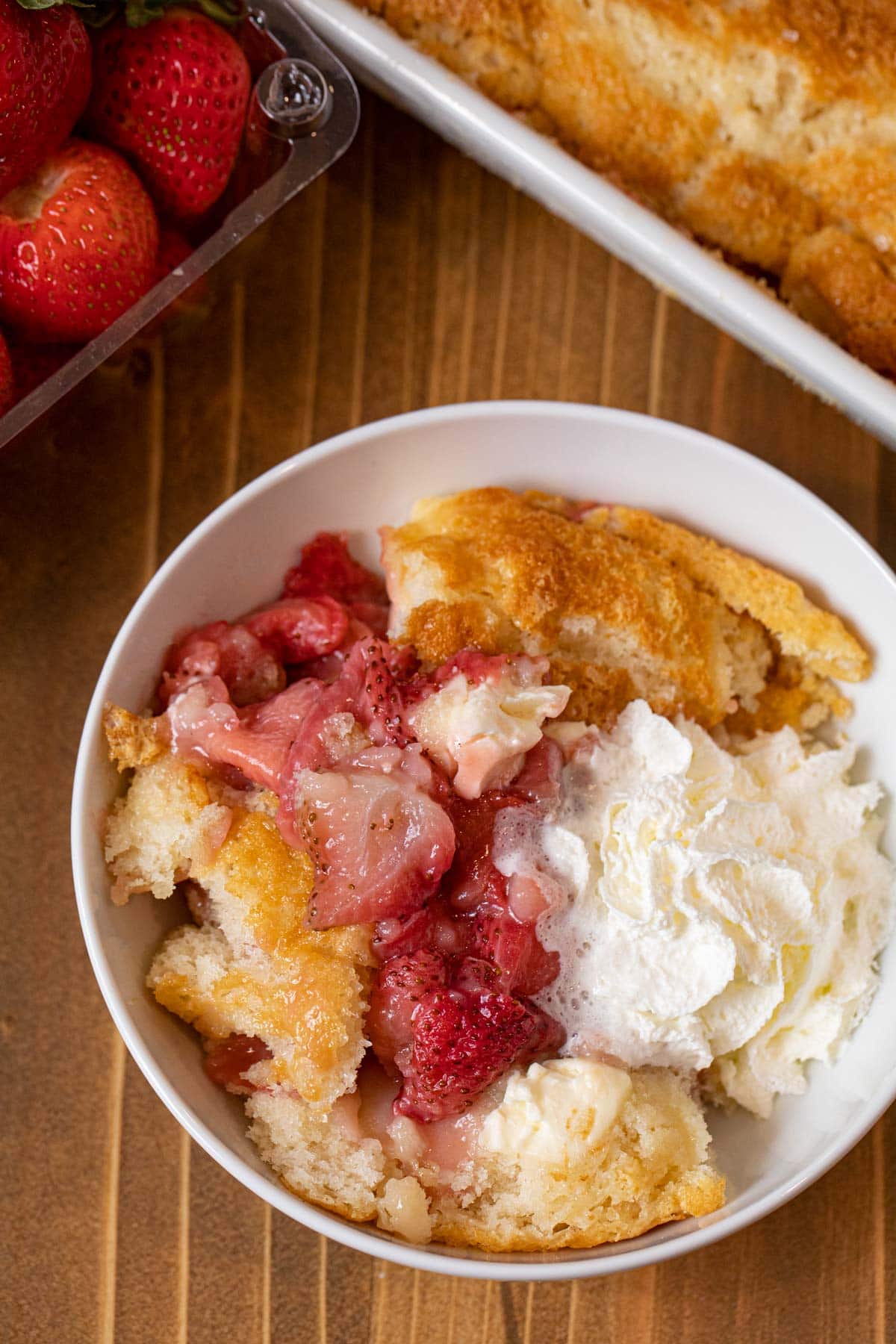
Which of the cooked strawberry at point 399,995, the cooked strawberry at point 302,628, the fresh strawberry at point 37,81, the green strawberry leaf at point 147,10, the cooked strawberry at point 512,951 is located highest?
the green strawberry leaf at point 147,10

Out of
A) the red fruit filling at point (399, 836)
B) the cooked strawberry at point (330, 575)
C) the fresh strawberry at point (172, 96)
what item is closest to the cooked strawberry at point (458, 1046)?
the red fruit filling at point (399, 836)

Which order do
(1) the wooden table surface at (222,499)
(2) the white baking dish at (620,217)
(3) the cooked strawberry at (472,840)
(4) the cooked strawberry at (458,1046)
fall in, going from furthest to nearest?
(1) the wooden table surface at (222,499), (2) the white baking dish at (620,217), (3) the cooked strawberry at (472,840), (4) the cooked strawberry at (458,1046)

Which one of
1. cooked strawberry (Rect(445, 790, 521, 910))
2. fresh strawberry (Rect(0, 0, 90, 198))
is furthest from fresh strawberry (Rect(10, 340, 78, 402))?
cooked strawberry (Rect(445, 790, 521, 910))

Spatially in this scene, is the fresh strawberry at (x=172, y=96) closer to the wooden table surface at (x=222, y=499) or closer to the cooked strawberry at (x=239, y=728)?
the wooden table surface at (x=222, y=499)

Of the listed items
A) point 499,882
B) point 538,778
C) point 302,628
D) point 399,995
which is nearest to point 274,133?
point 302,628

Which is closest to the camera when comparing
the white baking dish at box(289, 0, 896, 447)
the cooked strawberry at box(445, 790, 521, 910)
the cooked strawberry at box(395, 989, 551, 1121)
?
the cooked strawberry at box(395, 989, 551, 1121)

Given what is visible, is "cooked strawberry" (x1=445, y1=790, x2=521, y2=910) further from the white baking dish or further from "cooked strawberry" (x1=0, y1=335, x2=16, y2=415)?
"cooked strawberry" (x1=0, y1=335, x2=16, y2=415)

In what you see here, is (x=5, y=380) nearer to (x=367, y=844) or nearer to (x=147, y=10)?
(x=147, y=10)

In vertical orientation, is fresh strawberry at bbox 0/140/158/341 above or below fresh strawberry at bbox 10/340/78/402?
above
